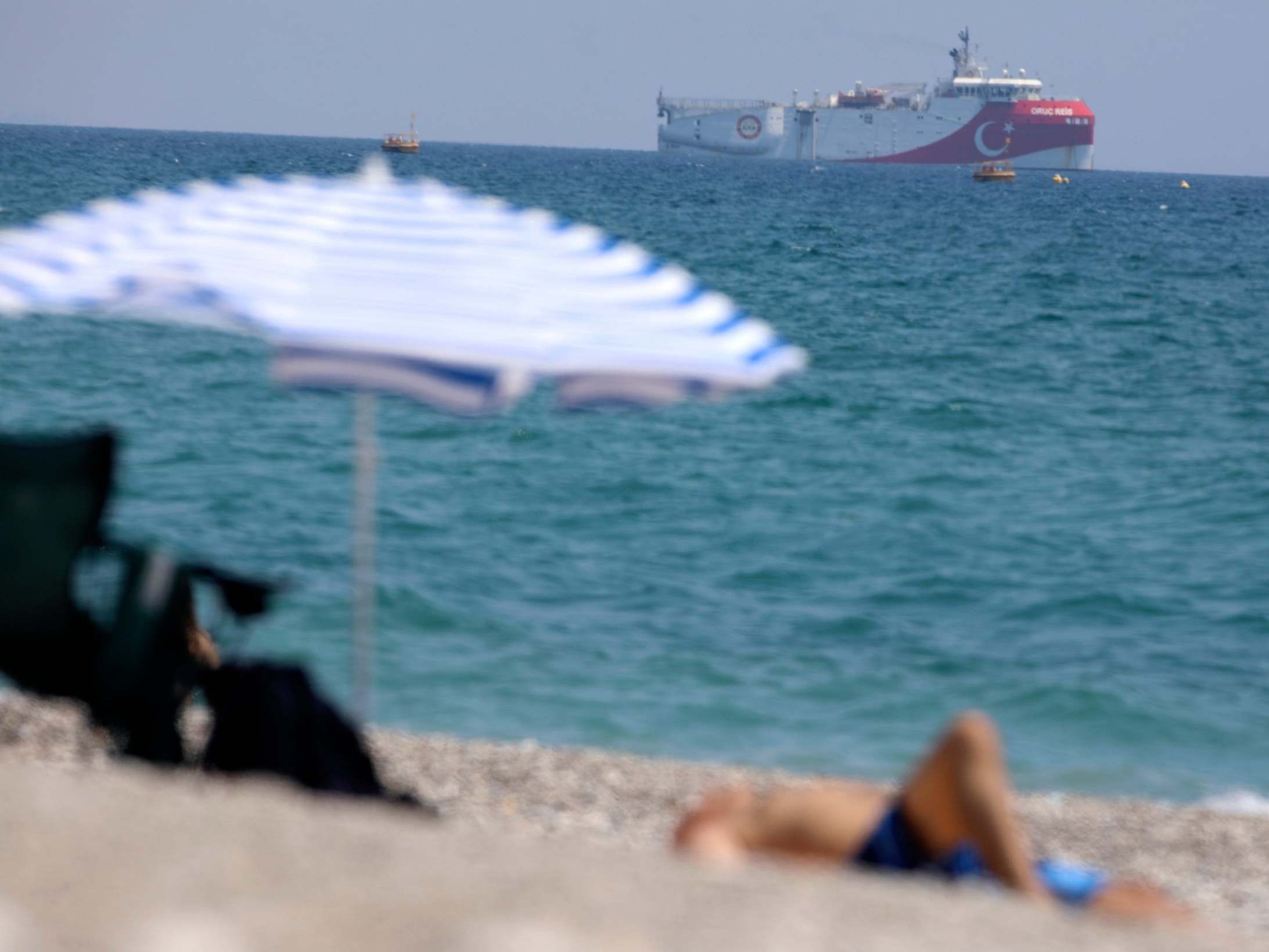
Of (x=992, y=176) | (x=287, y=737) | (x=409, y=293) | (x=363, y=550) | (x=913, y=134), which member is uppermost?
(x=913, y=134)

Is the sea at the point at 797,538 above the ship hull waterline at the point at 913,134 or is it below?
below

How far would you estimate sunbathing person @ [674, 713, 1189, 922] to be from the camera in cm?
258

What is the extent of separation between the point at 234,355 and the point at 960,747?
13652mm

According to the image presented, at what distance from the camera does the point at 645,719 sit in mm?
6422

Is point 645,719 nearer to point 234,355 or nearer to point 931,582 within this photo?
point 931,582

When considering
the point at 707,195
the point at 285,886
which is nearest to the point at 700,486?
the point at 285,886

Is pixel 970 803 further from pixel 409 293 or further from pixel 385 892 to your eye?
pixel 409 293

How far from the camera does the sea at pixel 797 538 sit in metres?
6.59

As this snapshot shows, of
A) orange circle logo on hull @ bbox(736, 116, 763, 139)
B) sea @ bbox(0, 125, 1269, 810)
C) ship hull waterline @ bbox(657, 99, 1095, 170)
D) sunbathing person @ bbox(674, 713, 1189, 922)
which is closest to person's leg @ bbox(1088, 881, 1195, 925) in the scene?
sunbathing person @ bbox(674, 713, 1189, 922)

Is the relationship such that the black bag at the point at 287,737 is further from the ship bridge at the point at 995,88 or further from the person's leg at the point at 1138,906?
the ship bridge at the point at 995,88

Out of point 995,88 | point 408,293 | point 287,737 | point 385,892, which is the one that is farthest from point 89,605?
point 995,88

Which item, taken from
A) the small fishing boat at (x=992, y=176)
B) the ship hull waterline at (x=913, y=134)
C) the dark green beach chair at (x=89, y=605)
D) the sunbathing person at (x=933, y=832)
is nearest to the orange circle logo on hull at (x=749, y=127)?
the ship hull waterline at (x=913, y=134)

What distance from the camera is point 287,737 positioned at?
3371 mm

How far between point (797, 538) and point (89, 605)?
6111 mm
